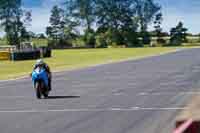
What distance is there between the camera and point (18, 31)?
14088 cm

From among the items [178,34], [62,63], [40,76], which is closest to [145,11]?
[178,34]

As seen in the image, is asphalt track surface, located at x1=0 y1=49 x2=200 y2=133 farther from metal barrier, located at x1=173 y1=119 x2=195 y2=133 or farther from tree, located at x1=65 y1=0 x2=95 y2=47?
tree, located at x1=65 y1=0 x2=95 y2=47

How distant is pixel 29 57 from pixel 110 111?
50313mm

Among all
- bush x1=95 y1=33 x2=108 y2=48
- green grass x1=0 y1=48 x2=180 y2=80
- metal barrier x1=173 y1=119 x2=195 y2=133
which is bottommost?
bush x1=95 y1=33 x2=108 y2=48

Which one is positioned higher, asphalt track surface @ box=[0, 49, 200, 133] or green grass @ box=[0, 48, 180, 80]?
asphalt track surface @ box=[0, 49, 200, 133]

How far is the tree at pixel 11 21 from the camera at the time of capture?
13925 centimetres

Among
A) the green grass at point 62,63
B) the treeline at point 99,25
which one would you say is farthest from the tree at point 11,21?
the green grass at point 62,63

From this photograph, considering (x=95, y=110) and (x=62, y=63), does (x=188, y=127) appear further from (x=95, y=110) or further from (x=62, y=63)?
(x=62, y=63)

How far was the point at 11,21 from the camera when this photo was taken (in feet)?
466

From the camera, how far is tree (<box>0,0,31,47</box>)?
457ft

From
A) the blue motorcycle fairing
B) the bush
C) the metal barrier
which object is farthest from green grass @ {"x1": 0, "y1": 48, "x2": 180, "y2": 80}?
the bush

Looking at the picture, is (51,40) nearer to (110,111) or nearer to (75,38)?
(75,38)

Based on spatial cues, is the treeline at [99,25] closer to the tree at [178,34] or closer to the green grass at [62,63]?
the tree at [178,34]

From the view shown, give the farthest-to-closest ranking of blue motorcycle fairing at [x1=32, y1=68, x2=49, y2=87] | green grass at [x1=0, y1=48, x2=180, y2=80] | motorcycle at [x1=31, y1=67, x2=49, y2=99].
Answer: green grass at [x1=0, y1=48, x2=180, y2=80], blue motorcycle fairing at [x1=32, y1=68, x2=49, y2=87], motorcycle at [x1=31, y1=67, x2=49, y2=99]
